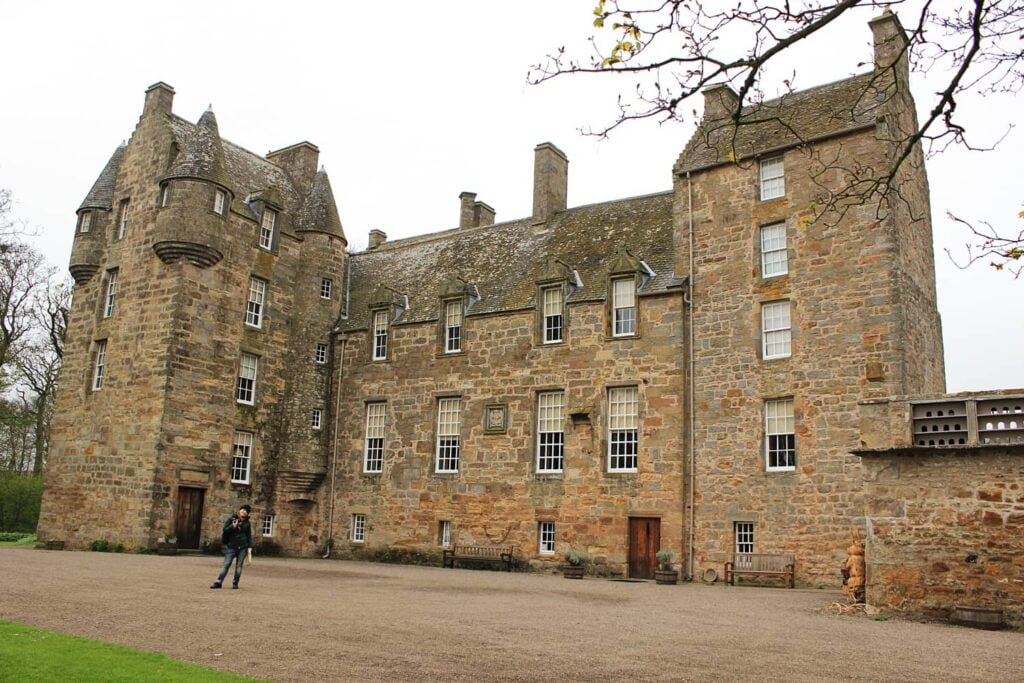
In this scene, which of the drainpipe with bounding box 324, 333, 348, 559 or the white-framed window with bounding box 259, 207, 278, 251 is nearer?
the drainpipe with bounding box 324, 333, 348, 559

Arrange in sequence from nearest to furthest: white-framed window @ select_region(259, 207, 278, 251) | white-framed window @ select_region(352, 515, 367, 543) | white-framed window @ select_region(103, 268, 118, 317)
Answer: white-framed window @ select_region(103, 268, 118, 317)
white-framed window @ select_region(352, 515, 367, 543)
white-framed window @ select_region(259, 207, 278, 251)

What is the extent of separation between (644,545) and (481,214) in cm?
1887

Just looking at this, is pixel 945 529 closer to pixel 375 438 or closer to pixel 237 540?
pixel 237 540

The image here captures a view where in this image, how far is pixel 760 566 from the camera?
22875mm

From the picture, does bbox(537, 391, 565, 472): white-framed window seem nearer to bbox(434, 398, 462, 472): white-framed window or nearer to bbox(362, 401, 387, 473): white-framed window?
bbox(434, 398, 462, 472): white-framed window

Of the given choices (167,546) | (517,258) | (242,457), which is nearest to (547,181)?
(517,258)

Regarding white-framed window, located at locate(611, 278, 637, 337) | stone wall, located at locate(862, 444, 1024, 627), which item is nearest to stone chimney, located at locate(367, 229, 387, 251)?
white-framed window, located at locate(611, 278, 637, 337)

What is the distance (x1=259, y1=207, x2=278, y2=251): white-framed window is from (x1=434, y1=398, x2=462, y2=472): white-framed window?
8941 mm

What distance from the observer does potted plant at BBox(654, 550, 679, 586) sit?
2327 centimetres

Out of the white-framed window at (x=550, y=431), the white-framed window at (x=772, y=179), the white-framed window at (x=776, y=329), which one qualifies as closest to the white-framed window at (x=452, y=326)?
the white-framed window at (x=550, y=431)

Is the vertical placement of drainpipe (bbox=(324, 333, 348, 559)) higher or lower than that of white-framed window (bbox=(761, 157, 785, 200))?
lower

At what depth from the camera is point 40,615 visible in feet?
37.2

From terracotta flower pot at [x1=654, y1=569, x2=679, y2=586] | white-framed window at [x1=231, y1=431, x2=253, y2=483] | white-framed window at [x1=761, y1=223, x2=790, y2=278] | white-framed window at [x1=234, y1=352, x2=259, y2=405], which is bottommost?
terracotta flower pot at [x1=654, y1=569, x2=679, y2=586]

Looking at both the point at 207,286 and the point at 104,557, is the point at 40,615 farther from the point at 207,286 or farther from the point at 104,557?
the point at 207,286
